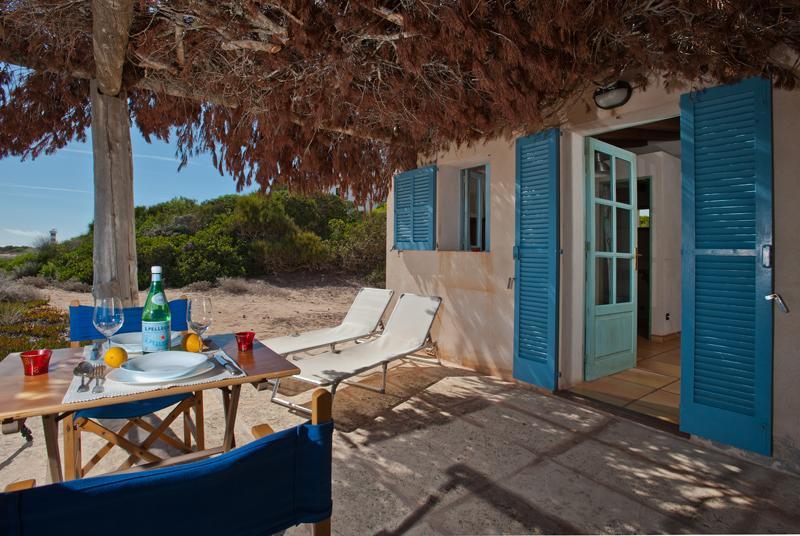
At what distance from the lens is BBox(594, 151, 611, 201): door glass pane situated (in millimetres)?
3994

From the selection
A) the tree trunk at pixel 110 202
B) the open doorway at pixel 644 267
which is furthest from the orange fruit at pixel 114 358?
the open doorway at pixel 644 267

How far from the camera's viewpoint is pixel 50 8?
2.47 m

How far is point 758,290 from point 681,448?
42.0 inches

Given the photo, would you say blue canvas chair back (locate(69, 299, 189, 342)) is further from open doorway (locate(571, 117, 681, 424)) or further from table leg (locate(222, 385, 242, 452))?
open doorway (locate(571, 117, 681, 424))

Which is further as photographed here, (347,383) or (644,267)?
(644,267)

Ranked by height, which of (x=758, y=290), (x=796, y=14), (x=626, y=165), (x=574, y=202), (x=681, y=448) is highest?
(x=796, y=14)

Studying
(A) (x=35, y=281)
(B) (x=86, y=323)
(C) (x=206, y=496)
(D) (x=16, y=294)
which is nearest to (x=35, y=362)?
(B) (x=86, y=323)

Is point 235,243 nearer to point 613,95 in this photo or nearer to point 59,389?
point 613,95

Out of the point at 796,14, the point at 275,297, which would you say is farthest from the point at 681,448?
the point at 275,297

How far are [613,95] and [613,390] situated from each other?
2.42 m

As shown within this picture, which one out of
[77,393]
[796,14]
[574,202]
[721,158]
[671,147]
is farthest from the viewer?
[671,147]

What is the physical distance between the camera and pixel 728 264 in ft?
8.60

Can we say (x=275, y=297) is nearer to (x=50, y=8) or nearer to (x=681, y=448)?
(x=50, y=8)

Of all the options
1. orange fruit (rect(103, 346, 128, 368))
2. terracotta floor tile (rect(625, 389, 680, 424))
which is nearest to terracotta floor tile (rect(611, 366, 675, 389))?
terracotta floor tile (rect(625, 389, 680, 424))
